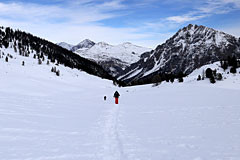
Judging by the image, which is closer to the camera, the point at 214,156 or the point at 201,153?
the point at 214,156

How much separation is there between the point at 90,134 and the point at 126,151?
329cm

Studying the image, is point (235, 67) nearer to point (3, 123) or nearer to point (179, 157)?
point (179, 157)

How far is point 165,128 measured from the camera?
10070 mm

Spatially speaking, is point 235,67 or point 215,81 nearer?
point 215,81

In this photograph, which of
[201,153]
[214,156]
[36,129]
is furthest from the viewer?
[36,129]

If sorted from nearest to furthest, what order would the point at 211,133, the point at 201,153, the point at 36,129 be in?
the point at 201,153, the point at 211,133, the point at 36,129

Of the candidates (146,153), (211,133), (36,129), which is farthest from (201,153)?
(36,129)

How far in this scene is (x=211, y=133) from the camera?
27.3 feet

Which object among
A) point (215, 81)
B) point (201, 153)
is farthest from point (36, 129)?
point (215, 81)

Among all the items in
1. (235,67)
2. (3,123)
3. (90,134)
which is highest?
(235,67)

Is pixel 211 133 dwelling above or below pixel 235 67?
below

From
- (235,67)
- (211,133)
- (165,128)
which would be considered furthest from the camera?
(235,67)

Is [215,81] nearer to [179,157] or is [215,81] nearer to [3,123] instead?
[179,157]

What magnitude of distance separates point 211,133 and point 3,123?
36.5 feet
